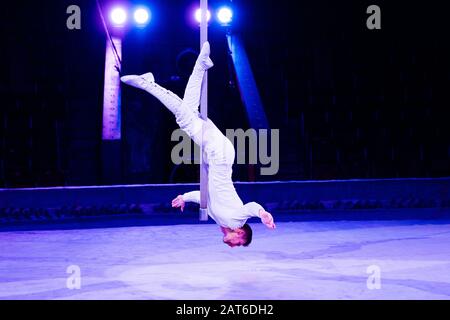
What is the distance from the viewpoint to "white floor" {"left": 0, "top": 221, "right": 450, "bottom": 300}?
5628 millimetres

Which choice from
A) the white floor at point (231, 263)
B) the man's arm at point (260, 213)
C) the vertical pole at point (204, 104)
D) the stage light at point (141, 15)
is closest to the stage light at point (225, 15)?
the stage light at point (141, 15)

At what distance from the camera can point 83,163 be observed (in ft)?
42.1

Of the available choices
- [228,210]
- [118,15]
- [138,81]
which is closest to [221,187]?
[228,210]

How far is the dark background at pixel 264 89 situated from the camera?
487 inches

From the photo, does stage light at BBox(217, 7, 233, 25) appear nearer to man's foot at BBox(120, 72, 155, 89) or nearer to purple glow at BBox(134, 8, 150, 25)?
purple glow at BBox(134, 8, 150, 25)

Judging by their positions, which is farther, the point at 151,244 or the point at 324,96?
the point at 324,96

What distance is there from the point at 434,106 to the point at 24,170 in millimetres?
9051

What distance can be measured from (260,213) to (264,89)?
316 inches

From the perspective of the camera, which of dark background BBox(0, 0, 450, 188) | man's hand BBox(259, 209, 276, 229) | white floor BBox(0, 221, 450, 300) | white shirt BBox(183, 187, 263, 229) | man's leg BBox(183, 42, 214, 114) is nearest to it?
white floor BBox(0, 221, 450, 300)

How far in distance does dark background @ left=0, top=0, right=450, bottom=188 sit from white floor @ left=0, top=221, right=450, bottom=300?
12.4 feet

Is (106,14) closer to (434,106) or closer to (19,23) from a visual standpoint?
(19,23)

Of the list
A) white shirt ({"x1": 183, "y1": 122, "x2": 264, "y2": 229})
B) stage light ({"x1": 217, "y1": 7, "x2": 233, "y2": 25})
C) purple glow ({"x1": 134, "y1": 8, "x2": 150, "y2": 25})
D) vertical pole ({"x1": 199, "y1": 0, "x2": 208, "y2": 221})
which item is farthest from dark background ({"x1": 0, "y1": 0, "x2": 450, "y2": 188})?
white shirt ({"x1": 183, "y1": 122, "x2": 264, "y2": 229})
